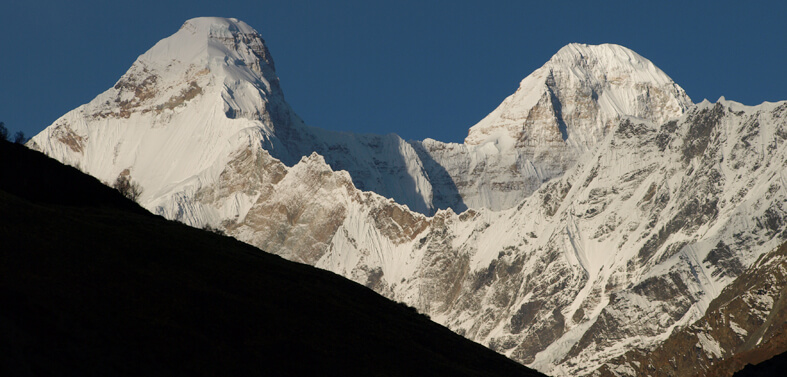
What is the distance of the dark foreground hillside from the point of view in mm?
60438

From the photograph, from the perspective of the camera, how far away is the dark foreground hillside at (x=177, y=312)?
198 feet

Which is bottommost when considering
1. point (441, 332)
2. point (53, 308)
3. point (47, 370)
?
point (47, 370)

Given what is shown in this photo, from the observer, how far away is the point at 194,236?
308ft

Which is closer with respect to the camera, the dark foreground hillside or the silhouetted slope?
the dark foreground hillside

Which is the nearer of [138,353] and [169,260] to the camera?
[138,353]

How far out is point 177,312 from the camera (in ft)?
227

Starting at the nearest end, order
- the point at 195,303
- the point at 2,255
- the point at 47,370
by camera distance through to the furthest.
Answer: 1. the point at 47,370
2. the point at 2,255
3. the point at 195,303

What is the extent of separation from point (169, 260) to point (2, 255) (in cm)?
1438

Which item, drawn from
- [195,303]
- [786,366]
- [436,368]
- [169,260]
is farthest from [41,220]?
[786,366]

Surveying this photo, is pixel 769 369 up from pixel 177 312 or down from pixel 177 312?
up

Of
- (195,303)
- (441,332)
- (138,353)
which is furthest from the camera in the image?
(441,332)

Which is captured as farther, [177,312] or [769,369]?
[769,369]

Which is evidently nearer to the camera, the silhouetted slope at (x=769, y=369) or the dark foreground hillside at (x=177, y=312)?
the dark foreground hillside at (x=177, y=312)

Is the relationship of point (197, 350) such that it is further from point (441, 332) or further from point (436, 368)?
point (441, 332)
